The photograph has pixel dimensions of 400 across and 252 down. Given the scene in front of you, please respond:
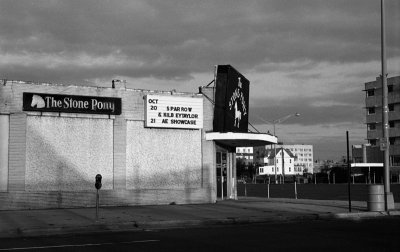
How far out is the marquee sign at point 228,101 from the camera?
27.1 metres

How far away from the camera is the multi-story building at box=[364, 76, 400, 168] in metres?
88.4

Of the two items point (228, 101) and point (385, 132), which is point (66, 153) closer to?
point (228, 101)

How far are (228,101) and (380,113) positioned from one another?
69.9 metres

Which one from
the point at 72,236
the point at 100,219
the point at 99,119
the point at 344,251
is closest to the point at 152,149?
the point at 99,119

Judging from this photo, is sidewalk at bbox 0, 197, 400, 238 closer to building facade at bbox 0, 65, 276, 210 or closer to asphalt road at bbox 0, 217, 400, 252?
asphalt road at bbox 0, 217, 400, 252

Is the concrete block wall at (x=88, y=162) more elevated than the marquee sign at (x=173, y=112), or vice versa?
the marquee sign at (x=173, y=112)

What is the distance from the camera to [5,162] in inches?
879

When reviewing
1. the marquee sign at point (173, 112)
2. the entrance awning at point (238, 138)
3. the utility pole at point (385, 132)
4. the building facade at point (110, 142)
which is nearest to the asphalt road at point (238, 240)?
the utility pole at point (385, 132)

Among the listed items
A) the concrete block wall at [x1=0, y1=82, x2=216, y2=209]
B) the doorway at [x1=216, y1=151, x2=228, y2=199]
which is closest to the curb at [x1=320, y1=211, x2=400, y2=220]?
the concrete block wall at [x1=0, y1=82, x2=216, y2=209]

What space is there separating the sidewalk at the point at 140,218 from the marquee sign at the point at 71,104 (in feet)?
13.8

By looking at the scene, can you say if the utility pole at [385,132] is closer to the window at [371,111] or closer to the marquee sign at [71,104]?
the marquee sign at [71,104]

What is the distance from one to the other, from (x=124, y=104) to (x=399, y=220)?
1238cm

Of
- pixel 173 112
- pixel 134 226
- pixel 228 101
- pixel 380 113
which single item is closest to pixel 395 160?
pixel 380 113

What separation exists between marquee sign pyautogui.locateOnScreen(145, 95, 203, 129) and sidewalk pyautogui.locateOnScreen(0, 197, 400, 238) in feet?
13.5
